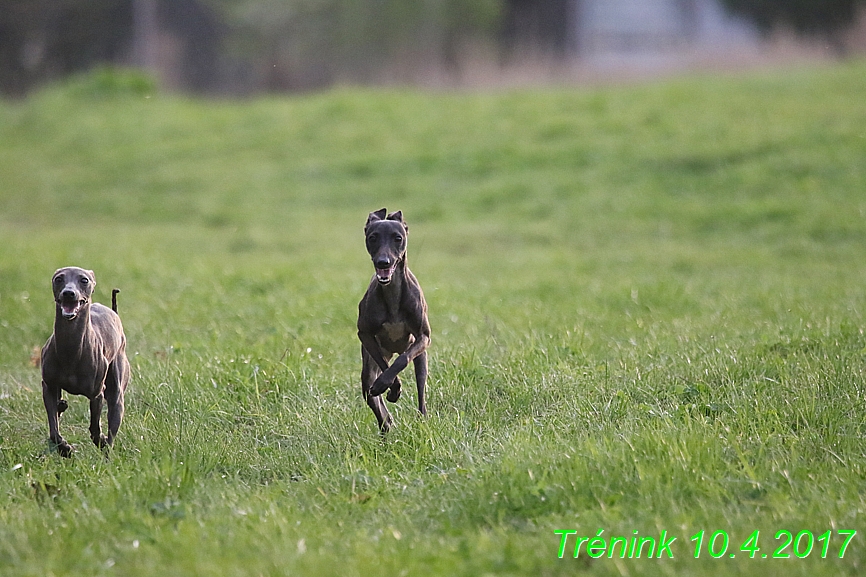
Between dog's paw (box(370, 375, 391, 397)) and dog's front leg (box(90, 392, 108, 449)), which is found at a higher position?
dog's paw (box(370, 375, 391, 397))

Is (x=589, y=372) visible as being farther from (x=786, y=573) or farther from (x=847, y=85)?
(x=847, y=85)

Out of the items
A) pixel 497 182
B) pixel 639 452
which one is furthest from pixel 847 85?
pixel 639 452

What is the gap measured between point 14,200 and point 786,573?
1614 centimetres

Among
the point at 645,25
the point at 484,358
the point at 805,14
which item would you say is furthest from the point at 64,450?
the point at 645,25

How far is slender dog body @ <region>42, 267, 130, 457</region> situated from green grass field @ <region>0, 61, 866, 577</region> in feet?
0.61

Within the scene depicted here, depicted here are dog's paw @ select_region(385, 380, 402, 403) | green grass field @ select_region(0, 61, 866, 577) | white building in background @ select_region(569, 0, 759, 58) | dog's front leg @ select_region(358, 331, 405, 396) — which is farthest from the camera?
white building in background @ select_region(569, 0, 759, 58)

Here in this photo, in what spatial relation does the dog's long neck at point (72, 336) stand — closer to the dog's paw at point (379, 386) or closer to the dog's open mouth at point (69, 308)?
the dog's open mouth at point (69, 308)

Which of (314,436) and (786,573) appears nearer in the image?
(786,573)

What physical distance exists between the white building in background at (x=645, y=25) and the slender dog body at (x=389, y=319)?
81.2 feet

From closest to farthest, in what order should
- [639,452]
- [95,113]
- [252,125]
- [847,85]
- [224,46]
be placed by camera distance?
[639,452], [847,85], [252,125], [95,113], [224,46]

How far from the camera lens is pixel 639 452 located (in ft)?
15.1

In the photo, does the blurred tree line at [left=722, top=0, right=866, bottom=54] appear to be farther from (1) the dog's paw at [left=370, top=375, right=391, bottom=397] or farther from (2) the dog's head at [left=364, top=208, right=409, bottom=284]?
(1) the dog's paw at [left=370, top=375, right=391, bottom=397]

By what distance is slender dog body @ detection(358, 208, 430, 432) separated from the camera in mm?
4824

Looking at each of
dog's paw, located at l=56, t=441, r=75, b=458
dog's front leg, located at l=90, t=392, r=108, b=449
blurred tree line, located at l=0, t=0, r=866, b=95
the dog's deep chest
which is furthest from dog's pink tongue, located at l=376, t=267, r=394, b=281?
blurred tree line, located at l=0, t=0, r=866, b=95
